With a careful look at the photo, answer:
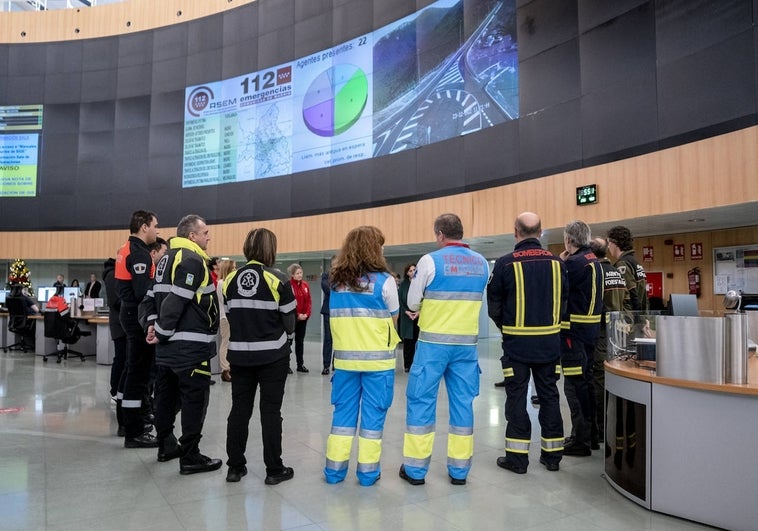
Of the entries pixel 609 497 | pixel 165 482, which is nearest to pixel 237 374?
pixel 165 482

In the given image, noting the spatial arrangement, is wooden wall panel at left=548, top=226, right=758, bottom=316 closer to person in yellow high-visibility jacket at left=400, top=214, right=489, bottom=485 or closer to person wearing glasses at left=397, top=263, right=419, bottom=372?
person wearing glasses at left=397, top=263, right=419, bottom=372

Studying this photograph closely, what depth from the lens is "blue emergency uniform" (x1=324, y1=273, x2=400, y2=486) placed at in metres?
2.91

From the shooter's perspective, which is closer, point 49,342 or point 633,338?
point 633,338

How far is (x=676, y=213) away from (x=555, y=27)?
3.60 meters

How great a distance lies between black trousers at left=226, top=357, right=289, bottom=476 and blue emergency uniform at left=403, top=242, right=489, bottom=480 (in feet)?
2.55

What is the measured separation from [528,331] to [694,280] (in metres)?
5.82

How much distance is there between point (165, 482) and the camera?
10.0ft

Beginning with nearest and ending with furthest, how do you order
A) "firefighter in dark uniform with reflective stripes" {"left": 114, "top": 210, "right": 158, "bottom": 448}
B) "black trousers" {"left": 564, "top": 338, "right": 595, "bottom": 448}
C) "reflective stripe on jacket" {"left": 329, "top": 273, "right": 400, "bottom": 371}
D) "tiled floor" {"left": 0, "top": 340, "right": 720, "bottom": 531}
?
"tiled floor" {"left": 0, "top": 340, "right": 720, "bottom": 531} → "reflective stripe on jacket" {"left": 329, "top": 273, "right": 400, "bottom": 371} → "black trousers" {"left": 564, "top": 338, "right": 595, "bottom": 448} → "firefighter in dark uniform with reflective stripes" {"left": 114, "top": 210, "right": 158, "bottom": 448}

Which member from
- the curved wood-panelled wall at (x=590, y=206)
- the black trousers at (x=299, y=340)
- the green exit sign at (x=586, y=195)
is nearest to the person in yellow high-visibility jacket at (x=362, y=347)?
the black trousers at (x=299, y=340)

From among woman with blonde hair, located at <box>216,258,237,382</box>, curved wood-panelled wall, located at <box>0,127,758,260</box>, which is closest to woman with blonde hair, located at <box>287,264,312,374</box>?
woman with blonde hair, located at <box>216,258,237,382</box>

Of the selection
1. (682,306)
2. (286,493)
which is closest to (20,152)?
(286,493)

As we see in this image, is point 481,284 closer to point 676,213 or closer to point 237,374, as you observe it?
point 237,374

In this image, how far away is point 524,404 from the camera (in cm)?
324

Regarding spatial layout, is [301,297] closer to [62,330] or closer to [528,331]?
[62,330]
